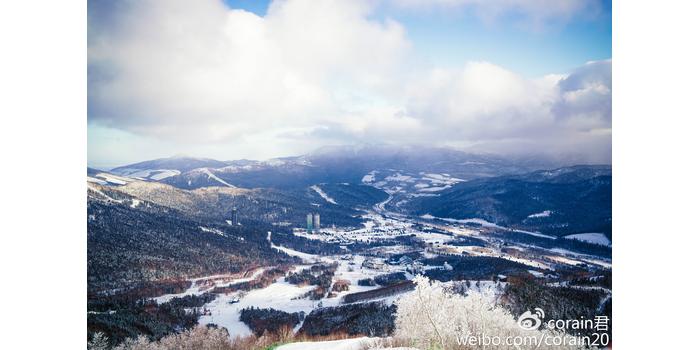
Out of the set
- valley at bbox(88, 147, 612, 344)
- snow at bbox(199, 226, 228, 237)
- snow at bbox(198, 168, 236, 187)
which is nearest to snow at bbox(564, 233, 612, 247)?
valley at bbox(88, 147, 612, 344)

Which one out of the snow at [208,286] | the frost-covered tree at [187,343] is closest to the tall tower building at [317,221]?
the snow at [208,286]

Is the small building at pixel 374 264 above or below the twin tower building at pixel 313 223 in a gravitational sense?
below

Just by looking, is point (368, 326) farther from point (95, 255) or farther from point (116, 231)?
point (116, 231)

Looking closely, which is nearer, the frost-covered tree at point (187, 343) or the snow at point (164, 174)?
the frost-covered tree at point (187, 343)

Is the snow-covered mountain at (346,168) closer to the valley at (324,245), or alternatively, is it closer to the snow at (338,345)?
the valley at (324,245)

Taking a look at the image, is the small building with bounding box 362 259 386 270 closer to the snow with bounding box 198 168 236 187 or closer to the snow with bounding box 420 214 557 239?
the snow with bounding box 420 214 557 239
